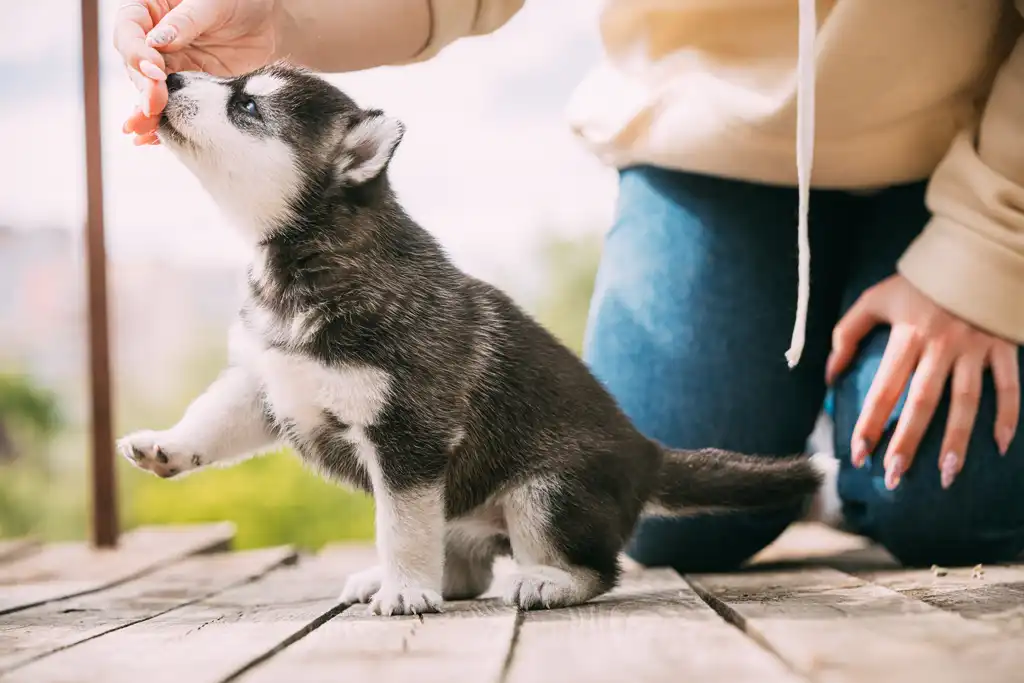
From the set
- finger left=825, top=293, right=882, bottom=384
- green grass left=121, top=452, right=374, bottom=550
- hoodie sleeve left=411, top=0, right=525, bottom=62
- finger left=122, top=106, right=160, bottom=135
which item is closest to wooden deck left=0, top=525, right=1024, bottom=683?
finger left=825, top=293, right=882, bottom=384

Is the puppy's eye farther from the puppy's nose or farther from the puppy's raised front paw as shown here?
the puppy's raised front paw

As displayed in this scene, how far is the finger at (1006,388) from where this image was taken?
5.58 feet

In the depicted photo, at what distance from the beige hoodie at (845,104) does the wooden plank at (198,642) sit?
2.52ft

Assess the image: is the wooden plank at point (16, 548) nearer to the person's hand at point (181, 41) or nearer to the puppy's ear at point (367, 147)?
the person's hand at point (181, 41)

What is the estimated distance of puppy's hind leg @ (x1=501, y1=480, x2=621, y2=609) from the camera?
4.55ft

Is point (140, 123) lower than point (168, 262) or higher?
higher

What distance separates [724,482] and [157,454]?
859mm

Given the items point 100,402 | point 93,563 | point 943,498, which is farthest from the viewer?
point 100,402

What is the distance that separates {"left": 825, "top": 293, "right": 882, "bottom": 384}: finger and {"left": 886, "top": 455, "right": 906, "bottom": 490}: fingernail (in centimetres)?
21

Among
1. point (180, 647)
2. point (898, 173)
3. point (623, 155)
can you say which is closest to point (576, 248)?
point (623, 155)

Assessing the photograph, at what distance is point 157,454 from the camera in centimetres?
142

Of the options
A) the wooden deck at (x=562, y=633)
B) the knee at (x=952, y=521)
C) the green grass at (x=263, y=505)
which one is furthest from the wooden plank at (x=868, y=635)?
the green grass at (x=263, y=505)

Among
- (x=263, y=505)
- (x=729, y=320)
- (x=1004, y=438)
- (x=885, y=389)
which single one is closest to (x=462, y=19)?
(x=729, y=320)

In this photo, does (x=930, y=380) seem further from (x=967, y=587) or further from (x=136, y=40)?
(x=136, y=40)
